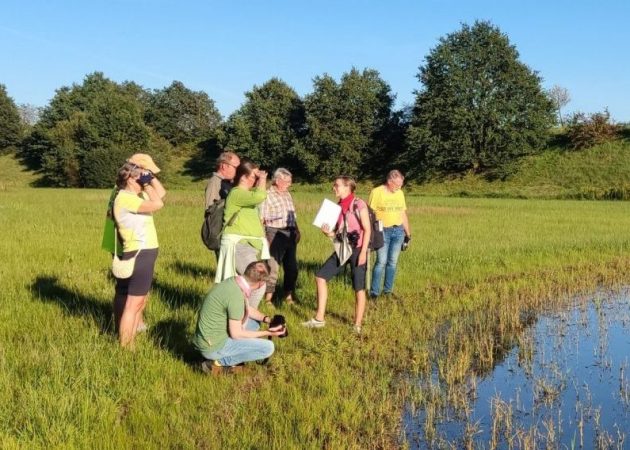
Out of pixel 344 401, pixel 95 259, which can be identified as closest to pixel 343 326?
pixel 344 401

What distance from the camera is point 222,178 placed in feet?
22.8

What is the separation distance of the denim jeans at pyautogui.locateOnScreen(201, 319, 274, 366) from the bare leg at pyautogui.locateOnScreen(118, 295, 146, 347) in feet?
2.83

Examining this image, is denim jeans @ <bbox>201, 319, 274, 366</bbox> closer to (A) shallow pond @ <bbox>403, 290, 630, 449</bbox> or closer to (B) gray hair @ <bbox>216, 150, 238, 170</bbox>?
(A) shallow pond @ <bbox>403, 290, 630, 449</bbox>

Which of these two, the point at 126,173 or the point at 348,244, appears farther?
the point at 348,244

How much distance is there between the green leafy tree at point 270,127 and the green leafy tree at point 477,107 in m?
15.0

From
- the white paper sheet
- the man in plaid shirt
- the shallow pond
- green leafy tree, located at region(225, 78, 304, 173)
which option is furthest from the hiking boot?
green leafy tree, located at region(225, 78, 304, 173)

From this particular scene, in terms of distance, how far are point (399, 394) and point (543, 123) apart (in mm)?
42950

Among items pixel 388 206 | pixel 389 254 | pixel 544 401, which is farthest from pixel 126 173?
pixel 389 254

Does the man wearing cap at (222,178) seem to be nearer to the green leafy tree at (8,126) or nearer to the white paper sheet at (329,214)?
the white paper sheet at (329,214)

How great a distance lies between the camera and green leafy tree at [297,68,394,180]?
54.1 m

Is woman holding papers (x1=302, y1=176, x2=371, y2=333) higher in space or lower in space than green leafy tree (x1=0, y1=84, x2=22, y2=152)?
lower

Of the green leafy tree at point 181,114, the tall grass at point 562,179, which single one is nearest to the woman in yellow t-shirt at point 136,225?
the tall grass at point 562,179

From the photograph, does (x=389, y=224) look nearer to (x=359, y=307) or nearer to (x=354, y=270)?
(x=354, y=270)

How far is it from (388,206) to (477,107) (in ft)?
129
